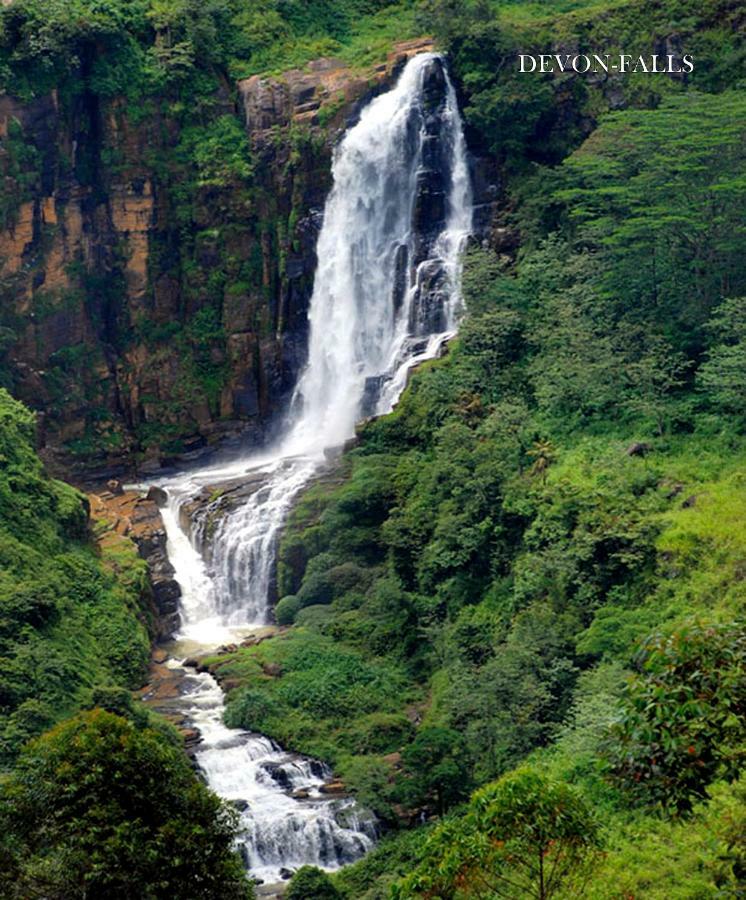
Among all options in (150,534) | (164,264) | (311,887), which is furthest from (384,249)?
(311,887)

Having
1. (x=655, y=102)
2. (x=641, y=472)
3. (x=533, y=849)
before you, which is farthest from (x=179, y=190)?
(x=533, y=849)

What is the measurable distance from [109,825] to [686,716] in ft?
22.4

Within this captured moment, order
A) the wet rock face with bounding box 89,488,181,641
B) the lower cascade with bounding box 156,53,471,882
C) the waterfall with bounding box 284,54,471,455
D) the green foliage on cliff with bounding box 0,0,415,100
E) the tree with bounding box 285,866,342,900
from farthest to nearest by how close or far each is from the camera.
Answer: the green foliage on cliff with bounding box 0,0,415,100 < the waterfall with bounding box 284,54,471,455 < the lower cascade with bounding box 156,53,471,882 < the wet rock face with bounding box 89,488,181,641 < the tree with bounding box 285,866,342,900

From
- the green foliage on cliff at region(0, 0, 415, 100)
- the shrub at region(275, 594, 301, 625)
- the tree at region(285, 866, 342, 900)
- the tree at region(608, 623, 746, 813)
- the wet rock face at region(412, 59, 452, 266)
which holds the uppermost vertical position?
the green foliage on cliff at region(0, 0, 415, 100)

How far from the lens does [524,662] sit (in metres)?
24.4

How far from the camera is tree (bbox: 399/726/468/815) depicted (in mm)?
23656

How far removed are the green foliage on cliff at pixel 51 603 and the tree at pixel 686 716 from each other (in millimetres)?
14511

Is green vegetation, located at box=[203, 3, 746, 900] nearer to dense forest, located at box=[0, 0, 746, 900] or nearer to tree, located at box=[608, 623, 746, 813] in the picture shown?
dense forest, located at box=[0, 0, 746, 900]

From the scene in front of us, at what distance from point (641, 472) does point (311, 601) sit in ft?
31.3

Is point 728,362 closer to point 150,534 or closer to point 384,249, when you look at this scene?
point 384,249

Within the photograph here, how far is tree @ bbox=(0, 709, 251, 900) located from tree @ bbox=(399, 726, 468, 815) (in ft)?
26.1

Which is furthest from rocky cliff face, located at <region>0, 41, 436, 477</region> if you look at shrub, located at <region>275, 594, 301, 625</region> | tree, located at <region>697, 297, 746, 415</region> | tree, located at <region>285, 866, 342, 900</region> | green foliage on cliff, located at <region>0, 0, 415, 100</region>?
tree, located at <region>285, 866, 342, 900</region>

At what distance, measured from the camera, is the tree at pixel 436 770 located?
2366 centimetres

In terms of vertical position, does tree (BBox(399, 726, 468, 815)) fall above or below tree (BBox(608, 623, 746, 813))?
below
